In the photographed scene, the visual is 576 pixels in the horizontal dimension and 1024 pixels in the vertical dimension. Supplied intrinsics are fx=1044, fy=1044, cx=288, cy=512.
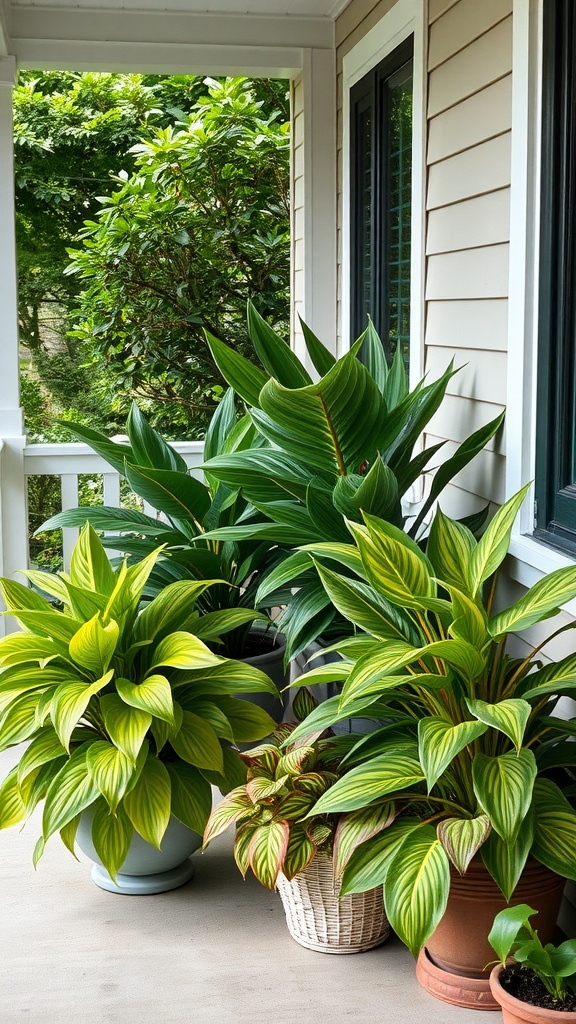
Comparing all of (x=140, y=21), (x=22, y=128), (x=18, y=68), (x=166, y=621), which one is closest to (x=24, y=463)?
(x=18, y=68)

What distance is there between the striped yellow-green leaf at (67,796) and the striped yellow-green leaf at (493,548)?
891mm

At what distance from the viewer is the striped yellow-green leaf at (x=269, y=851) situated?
1.96m

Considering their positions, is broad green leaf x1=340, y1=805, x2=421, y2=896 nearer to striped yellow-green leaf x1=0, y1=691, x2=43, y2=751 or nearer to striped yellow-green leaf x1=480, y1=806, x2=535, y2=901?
striped yellow-green leaf x1=480, y1=806, x2=535, y2=901

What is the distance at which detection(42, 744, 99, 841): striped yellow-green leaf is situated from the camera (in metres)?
2.12

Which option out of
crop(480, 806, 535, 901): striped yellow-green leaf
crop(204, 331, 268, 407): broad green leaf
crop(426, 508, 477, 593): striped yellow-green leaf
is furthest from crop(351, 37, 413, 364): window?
crop(480, 806, 535, 901): striped yellow-green leaf

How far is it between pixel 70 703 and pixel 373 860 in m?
0.69

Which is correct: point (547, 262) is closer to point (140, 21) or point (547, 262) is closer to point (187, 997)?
point (187, 997)

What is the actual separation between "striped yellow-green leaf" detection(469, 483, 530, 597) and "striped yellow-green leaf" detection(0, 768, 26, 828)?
1.11m

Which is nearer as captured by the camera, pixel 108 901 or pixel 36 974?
pixel 36 974

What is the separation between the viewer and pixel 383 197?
12.7ft

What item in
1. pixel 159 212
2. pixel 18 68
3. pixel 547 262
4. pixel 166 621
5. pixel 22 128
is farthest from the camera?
pixel 22 128

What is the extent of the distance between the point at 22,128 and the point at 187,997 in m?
8.43

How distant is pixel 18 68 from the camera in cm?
432

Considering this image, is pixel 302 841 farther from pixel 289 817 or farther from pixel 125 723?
pixel 125 723
